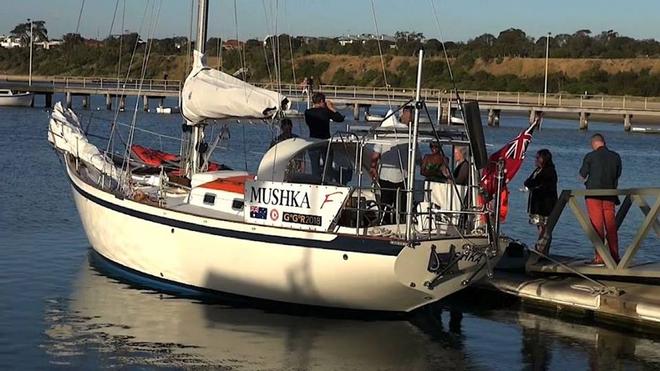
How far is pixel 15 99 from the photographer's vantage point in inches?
3487

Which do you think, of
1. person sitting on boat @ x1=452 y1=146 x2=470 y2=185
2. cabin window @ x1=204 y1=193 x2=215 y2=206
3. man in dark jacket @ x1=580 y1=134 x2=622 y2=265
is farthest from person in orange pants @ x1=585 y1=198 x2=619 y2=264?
cabin window @ x1=204 y1=193 x2=215 y2=206

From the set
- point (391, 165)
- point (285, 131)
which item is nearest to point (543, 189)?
point (391, 165)

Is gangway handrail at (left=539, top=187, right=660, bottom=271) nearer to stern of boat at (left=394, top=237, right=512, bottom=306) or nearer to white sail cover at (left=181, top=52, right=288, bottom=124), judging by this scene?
stern of boat at (left=394, top=237, right=512, bottom=306)

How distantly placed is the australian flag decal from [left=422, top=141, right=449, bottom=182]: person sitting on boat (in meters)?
2.49

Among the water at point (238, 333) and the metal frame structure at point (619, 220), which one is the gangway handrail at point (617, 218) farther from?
the water at point (238, 333)

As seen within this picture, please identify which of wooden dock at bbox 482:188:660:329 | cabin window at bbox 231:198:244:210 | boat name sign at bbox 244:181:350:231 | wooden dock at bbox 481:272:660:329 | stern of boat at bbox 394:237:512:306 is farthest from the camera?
cabin window at bbox 231:198:244:210

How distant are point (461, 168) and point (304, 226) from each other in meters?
2.71

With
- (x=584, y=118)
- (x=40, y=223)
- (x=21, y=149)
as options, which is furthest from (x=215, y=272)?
(x=584, y=118)

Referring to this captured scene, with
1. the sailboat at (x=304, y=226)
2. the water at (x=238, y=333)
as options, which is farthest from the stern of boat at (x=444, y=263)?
the water at (x=238, y=333)

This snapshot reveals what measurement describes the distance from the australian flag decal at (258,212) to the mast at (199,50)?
3393mm

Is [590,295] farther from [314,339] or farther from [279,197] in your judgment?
[279,197]

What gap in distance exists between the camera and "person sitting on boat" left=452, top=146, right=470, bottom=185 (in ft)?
54.2

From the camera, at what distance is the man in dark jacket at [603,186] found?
17.2 m

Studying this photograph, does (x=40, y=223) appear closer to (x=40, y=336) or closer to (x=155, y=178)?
(x=155, y=178)
